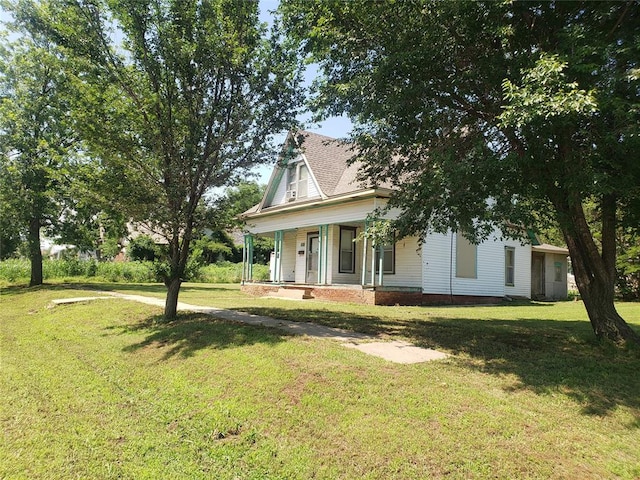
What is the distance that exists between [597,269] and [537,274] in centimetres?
1860

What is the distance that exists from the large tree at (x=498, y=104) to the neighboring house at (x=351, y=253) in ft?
21.3

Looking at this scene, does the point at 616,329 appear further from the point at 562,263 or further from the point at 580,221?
the point at 562,263

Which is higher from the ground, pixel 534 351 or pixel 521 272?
pixel 521 272

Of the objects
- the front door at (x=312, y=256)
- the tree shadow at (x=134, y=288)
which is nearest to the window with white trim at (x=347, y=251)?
the front door at (x=312, y=256)

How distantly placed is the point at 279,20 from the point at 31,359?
7812mm

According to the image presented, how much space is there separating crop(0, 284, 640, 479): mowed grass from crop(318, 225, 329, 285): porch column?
9.80m

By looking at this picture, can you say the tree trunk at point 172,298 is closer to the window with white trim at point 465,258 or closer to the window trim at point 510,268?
the window with white trim at point 465,258

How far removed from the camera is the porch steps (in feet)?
57.8

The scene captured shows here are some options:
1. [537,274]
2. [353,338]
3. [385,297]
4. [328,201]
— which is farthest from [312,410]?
[537,274]

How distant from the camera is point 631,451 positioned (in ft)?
12.6

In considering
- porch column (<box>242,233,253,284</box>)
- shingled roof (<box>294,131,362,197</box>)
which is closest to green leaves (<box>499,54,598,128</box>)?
shingled roof (<box>294,131,362,197</box>)

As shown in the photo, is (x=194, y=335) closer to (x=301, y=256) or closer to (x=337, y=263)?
(x=337, y=263)

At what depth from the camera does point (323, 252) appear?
18062mm

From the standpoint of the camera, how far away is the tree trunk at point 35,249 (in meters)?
21.7
